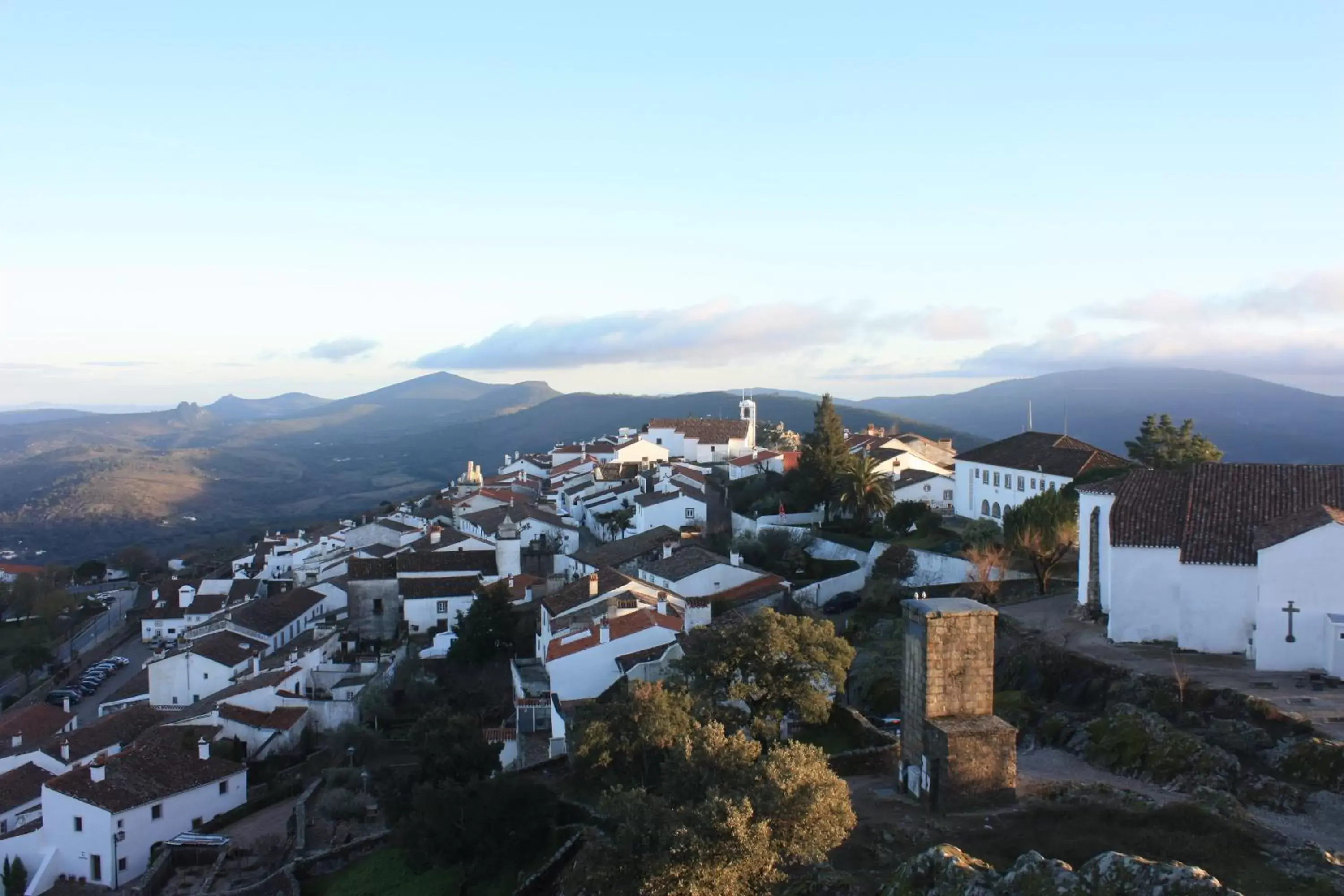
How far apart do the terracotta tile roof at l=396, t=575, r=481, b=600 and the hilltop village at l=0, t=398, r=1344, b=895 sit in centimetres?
15

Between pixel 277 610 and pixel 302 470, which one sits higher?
pixel 277 610

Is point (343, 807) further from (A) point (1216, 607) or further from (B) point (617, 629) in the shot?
(A) point (1216, 607)

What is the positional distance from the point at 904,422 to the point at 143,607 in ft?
358

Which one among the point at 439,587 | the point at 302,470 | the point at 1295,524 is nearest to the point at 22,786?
the point at 439,587

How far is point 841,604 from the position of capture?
33.8m

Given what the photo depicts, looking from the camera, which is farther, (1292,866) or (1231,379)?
(1231,379)

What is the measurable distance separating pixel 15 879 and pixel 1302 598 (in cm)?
3133

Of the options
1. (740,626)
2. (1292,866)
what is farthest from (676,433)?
(1292,866)

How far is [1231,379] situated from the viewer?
197875 mm

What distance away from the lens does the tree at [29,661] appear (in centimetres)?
4881

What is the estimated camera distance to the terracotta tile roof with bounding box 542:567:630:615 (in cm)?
3166

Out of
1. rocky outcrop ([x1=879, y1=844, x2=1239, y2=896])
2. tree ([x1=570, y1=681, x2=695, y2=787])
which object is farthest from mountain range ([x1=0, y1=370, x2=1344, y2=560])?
rocky outcrop ([x1=879, y1=844, x2=1239, y2=896])

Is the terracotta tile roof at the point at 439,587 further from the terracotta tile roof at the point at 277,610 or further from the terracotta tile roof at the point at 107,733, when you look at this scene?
the terracotta tile roof at the point at 107,733

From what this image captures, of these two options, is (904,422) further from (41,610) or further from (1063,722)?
(1063,722)
